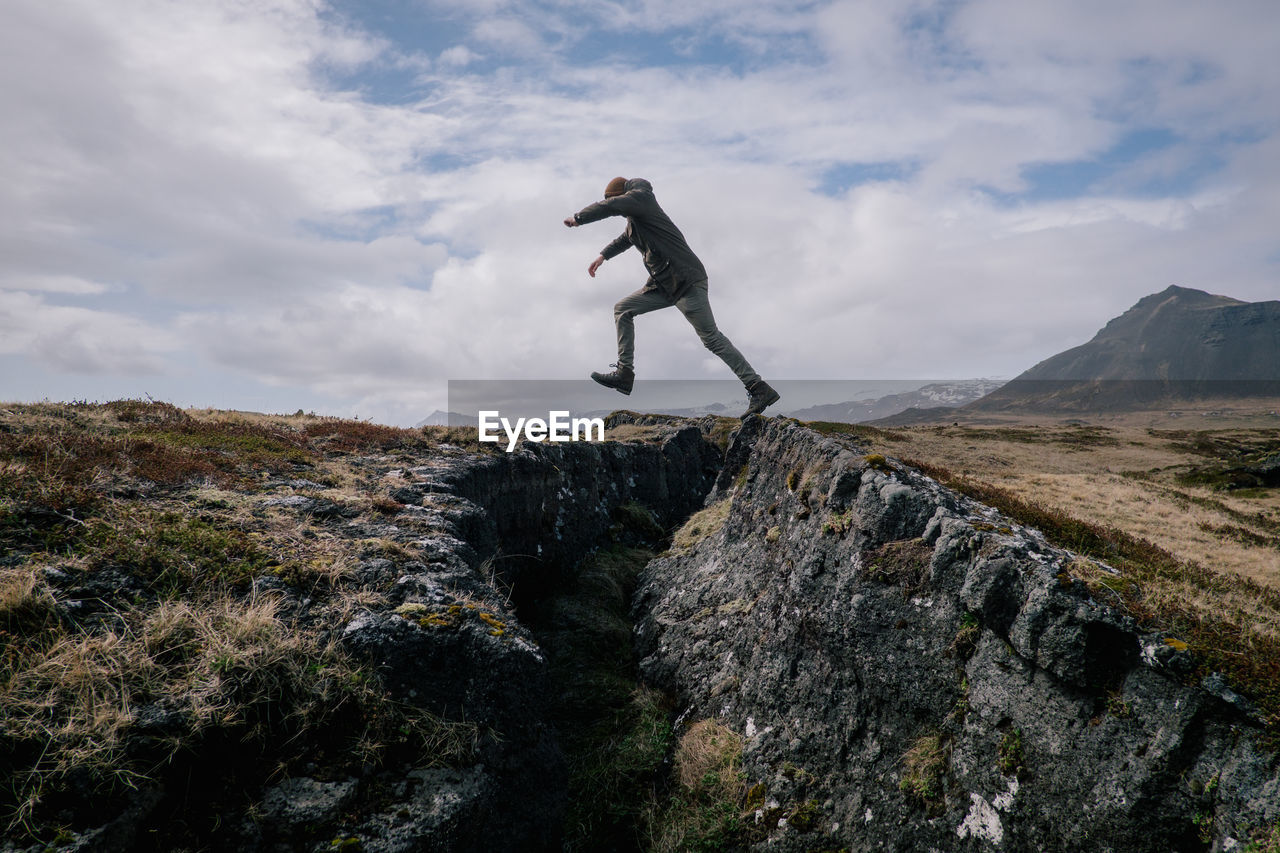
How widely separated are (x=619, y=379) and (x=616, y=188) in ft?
11.5

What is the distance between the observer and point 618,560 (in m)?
14.7

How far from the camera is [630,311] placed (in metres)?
11.0

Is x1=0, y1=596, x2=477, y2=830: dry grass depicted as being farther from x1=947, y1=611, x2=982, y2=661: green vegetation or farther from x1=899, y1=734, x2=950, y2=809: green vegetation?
x1=947, y1=611, x2=982, y2=661: green vegetation

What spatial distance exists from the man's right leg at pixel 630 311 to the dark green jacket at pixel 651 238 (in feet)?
0.63

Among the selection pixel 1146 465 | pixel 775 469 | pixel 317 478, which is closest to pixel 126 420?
pixel 317 478

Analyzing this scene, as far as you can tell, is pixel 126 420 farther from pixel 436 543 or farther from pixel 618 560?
pixel 618 560

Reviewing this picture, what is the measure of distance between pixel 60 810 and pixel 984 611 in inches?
273

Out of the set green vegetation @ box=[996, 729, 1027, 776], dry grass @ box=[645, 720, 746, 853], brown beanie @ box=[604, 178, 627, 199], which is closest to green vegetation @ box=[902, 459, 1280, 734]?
A: green vegetation @ box=[996, 729, 1027, 776]

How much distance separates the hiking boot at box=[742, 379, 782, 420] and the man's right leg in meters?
2.81

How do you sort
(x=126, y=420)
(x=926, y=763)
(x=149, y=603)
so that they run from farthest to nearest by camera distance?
(x=126, y=420) < (x=926, y=763) < (x=149, y=603)

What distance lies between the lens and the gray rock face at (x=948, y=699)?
368 cm

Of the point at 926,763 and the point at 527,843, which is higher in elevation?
the point at 926,763

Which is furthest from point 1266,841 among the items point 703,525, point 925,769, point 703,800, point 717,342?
point 703,525

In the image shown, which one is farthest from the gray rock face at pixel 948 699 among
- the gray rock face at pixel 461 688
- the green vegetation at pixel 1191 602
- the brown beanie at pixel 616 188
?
the brown beanie at pixel 616 188
